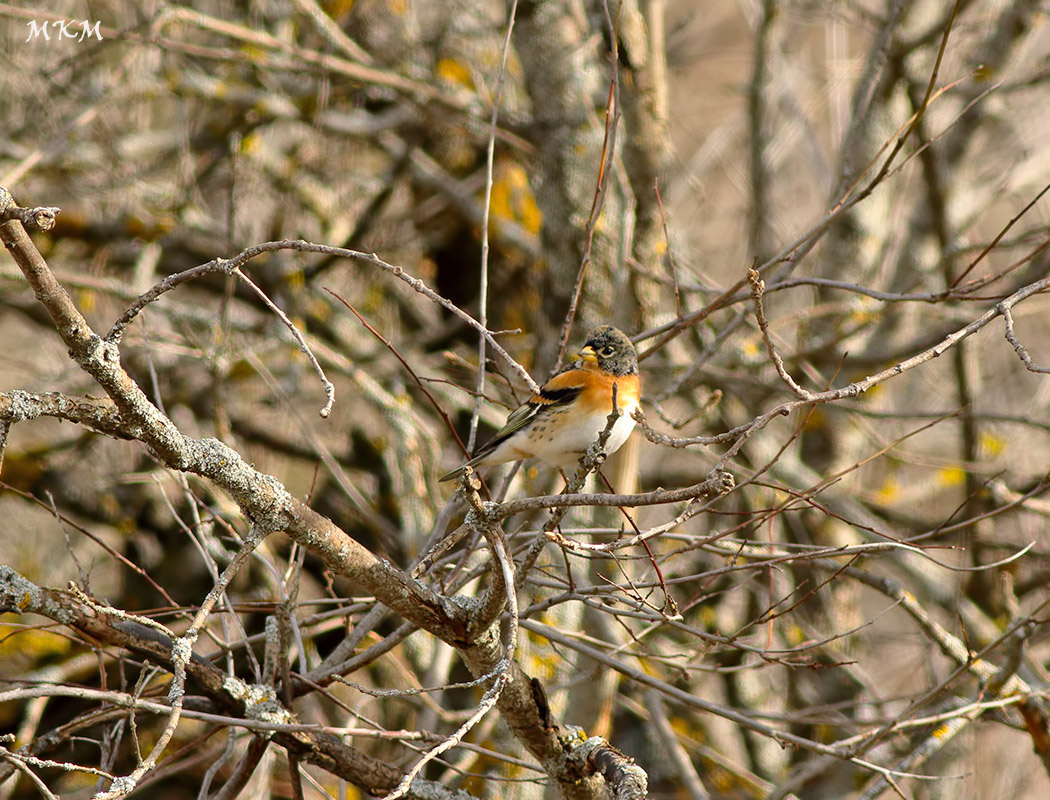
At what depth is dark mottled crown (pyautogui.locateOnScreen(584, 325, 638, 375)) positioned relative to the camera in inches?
152

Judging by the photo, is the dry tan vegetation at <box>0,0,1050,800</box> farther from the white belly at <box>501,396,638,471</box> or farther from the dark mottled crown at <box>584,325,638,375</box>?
the dark mottled crown at <box>584,325,638,375</box>

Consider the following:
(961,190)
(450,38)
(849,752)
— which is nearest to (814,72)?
(961,190)

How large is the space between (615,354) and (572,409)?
27 centimetres

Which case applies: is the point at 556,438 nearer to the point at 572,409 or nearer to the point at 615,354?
the point at 572,409

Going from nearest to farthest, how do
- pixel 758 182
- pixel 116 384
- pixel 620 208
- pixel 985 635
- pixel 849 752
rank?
pixel 116 384 → pixel 849 752 → pixel 620 208 → pixel 985 635 → pixel 758 182

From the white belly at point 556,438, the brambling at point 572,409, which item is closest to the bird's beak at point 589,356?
the brambling at point 572,409

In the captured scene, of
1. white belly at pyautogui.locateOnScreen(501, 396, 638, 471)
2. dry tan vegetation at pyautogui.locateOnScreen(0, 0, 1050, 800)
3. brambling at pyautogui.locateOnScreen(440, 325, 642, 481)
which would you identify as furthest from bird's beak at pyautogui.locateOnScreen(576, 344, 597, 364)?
dry tan vegetation at pyautogui.locateOnScreen(0, 0, 1050, 800)

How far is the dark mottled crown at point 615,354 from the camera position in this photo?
3865 millimetres

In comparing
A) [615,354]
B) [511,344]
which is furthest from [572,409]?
[511,344]

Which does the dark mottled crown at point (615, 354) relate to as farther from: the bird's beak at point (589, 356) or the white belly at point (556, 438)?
the white belly at point (556, 438)

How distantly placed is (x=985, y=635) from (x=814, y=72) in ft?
19.8

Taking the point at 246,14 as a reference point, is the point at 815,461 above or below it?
below

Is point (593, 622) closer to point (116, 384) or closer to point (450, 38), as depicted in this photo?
point (116, 384)

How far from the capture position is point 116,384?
6.99ft
